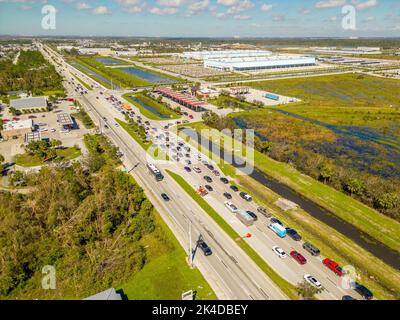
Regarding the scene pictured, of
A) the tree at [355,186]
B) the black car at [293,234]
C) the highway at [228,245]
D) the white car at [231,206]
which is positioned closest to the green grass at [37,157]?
the highway at [228,245]

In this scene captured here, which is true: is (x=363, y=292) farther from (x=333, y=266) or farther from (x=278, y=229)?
(x=278, y=229)

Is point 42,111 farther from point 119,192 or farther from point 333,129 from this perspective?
point 333,129

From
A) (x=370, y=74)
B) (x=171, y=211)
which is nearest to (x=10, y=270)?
(x=171, y=211)

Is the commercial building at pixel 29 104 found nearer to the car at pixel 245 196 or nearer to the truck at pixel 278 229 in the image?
the car at pixel 245 196

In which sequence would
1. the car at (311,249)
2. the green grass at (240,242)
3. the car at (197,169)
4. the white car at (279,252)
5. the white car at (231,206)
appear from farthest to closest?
the car at (197,169), the white car at (231,206), the car at (311,249), the white car at (279,252), the green grass at (240,242)

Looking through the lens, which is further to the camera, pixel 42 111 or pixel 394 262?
pixel 42 111

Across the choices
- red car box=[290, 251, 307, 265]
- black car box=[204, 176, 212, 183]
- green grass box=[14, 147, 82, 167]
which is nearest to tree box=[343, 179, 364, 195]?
red car box=[290, 251, 307, 265]

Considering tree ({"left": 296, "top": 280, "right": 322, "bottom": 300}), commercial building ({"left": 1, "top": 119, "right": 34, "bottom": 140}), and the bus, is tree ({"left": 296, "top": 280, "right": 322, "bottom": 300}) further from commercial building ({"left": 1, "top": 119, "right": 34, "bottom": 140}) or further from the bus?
commercial building ({"left": 1, "top": 119, "right": 34, "bottom": 140})
